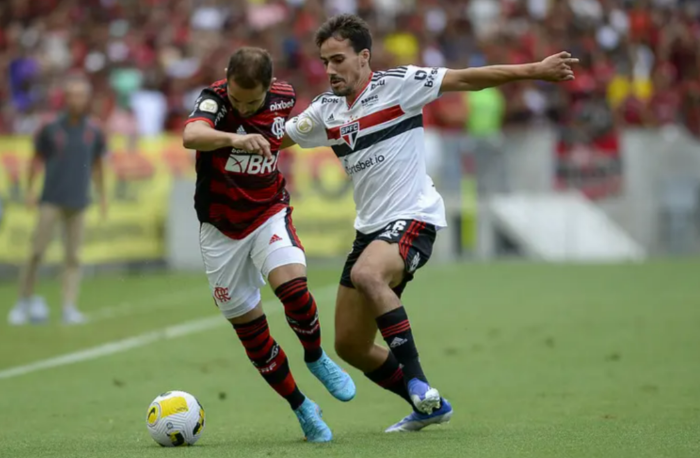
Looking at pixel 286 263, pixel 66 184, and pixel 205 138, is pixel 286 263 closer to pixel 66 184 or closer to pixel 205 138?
pixel 205 138

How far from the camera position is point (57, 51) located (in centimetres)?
2533

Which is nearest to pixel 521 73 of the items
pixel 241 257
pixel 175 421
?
pixel 241 257

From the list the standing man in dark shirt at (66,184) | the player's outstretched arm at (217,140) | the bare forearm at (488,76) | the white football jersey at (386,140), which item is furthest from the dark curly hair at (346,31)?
the standing man in dark shirt at (66,184)

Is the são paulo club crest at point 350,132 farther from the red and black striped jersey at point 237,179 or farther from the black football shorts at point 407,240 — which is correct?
the black football shorts at point 407,240

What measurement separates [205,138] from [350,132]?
3.72 ft

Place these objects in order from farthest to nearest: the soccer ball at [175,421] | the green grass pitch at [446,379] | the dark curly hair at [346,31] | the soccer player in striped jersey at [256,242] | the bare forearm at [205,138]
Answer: the dark curly hair at [346,31] < the soccer player in striped jersey at [256,242] < the soccer ball at [175,421] < the green grass pitch at [446,379] < the bare forearm at [205,138]

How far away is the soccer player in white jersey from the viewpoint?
7.73 meters

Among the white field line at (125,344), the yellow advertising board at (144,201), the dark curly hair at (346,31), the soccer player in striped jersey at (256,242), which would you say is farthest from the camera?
the yellow advertising board at (144,201)

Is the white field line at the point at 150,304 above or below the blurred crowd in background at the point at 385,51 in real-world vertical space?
below

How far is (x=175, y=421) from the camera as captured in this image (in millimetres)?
7402

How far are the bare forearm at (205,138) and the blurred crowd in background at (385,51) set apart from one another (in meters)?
15.4

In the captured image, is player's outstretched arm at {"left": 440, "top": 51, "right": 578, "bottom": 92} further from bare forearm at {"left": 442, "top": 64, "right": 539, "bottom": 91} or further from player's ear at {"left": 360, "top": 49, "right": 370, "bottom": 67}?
player's ear at {"left": 360, "top": 49, "right": 370, "bottom": 67}

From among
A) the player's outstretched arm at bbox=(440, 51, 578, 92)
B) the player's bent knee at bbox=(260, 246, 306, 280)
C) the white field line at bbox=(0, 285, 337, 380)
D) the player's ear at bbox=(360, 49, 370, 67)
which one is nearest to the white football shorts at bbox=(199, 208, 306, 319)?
the player's bent knee at bbox=(260, 246, 306, 280)

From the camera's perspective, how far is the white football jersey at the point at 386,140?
25.8 ft
